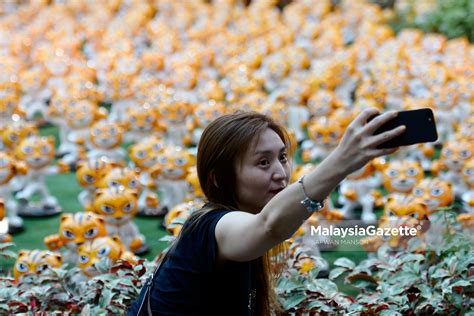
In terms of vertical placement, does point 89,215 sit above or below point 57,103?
below

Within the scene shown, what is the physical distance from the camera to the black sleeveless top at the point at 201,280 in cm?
196

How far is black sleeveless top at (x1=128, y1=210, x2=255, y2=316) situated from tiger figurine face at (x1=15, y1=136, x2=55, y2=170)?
315 centimetres

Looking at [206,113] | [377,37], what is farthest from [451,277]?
[377,37]

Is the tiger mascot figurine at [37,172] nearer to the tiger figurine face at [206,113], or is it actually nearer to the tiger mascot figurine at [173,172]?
the tiger mascot figurine at [173,172]

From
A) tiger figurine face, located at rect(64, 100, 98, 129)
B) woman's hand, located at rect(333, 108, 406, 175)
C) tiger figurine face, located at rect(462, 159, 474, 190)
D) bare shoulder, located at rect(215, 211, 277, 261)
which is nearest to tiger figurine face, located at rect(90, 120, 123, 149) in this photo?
tiger figurine face, located at rect(64, 100, 98, 129)

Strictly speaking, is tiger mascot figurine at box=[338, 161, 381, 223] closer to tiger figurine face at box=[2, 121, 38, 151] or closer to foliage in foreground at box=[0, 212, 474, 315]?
foliage in foreground at box=[0, 212, 474, 315]

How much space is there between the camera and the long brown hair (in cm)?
202

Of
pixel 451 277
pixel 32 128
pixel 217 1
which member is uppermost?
pixel 217 1

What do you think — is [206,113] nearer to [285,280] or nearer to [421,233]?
[421,233]

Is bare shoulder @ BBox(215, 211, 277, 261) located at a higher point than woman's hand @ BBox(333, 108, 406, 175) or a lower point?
lower

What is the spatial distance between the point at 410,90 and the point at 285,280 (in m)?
4.28

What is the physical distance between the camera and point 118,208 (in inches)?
169

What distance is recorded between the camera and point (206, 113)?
226 inches

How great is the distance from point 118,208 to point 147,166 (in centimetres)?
81
